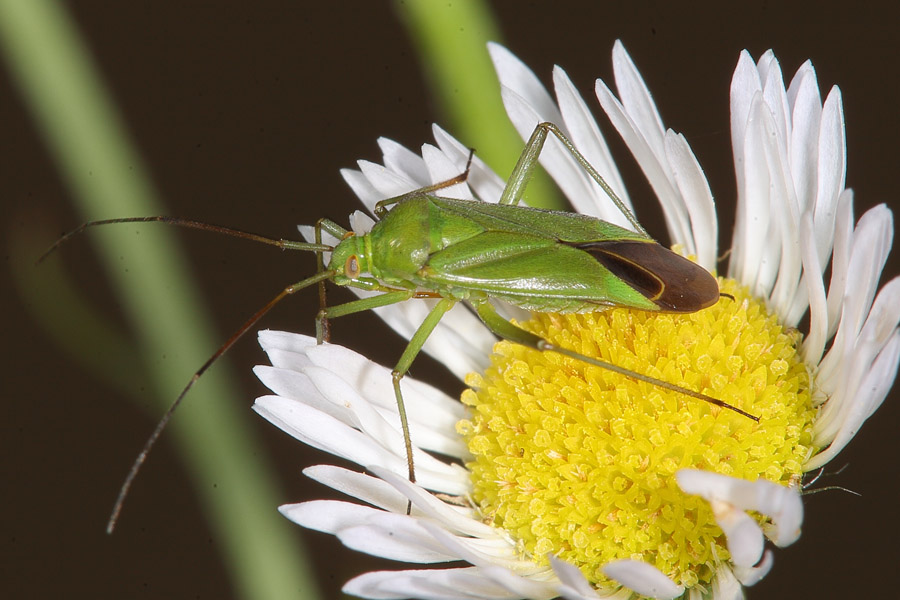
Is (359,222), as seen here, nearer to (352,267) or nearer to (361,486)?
(352,267)

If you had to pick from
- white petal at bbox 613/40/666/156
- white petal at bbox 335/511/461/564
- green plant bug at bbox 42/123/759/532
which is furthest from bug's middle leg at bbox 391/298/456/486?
white petal at bbox 613/40/666/156

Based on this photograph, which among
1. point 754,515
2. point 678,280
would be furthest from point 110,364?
point 754,515

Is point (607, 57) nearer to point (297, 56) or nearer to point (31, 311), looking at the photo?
point (297, 56)

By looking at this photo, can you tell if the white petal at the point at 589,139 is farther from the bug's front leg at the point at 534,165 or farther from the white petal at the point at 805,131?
the white petal at the point at 805,131

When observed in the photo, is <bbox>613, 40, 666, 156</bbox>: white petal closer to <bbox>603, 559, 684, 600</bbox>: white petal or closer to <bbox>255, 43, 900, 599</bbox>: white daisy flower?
<bbox>255, 43, 900, 599</bbox>: white daisy flower

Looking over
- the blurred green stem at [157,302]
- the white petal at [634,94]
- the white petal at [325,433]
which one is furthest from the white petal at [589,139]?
the blurred green stem at [157,302]

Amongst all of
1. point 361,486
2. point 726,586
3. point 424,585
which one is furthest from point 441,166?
point 726,586
